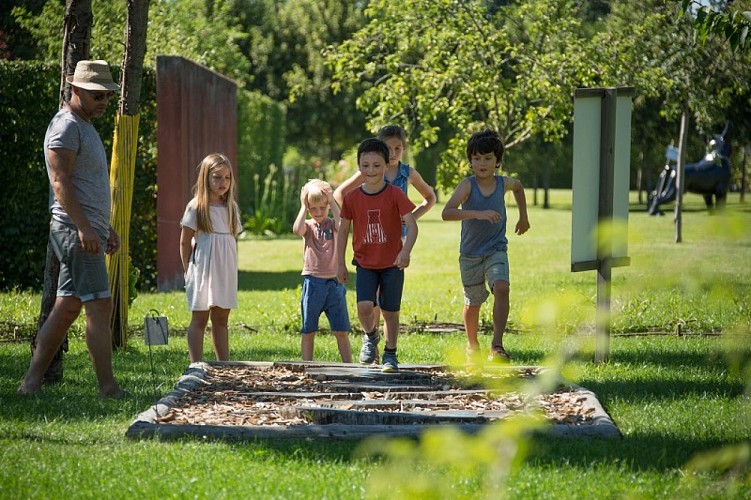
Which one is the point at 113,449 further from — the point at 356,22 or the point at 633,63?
the point at 356,22

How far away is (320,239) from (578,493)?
370cm

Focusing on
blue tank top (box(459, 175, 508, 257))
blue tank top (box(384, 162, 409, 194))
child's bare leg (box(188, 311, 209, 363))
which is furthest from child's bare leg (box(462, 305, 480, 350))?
child's bare leg (box(188, 311, 209, 363))

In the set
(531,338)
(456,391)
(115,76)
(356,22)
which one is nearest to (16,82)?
(115,76)

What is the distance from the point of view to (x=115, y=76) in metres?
13.2

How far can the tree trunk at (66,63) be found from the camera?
689 cm

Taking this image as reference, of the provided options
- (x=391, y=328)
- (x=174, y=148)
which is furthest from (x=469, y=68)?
(x=391, y=328)

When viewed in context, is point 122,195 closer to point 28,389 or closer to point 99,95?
point 99,95

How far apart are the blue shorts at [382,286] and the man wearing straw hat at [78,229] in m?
1.75

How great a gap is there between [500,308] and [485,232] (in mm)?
561

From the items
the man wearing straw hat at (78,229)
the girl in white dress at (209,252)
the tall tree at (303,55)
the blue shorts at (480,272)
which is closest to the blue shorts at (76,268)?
the man wearing straw hat at (78,229)

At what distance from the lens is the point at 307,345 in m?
7.66

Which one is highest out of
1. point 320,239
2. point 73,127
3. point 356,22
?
point 356,22

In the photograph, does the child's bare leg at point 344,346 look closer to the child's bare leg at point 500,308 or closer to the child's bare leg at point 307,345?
the child's bare leg at point 307,345

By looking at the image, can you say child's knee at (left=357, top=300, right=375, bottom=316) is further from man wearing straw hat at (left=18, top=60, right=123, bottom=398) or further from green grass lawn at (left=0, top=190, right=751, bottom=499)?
man wearing straw hat at (left=18, top=60, right=123, bottom=398)
